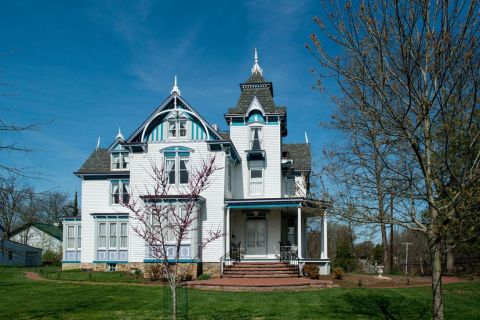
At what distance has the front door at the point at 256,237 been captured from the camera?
1093 inches

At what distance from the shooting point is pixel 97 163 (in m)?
31.3

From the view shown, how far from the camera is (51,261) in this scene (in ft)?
163

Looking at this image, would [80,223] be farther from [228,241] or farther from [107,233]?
[228,241]

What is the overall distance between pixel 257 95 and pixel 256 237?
855 centimetres

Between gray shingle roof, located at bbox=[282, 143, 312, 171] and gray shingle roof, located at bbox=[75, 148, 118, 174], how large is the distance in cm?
1168

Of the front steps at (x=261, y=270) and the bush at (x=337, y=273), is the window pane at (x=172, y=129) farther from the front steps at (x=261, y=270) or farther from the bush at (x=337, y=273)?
the bush at (x=337, y=273)

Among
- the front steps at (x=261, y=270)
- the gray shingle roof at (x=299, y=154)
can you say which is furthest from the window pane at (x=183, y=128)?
the gray shingle roof at (x=299, y=154)

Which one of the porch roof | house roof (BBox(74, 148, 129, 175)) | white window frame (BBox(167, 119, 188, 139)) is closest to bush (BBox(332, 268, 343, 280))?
the porch roof

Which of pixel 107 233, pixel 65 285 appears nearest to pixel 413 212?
pixel 65 285

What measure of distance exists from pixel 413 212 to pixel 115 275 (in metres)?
19.4

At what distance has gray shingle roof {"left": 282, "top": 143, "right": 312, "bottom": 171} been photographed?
102 feet

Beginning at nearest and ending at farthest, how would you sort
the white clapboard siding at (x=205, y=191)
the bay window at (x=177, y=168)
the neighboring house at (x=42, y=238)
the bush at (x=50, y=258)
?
the white clapboard siding at (x=205, y=191) < the bay window at (x=177, y=168) < the bush at (x=50, y=258) < the neighboring house at (x=42, y=238)

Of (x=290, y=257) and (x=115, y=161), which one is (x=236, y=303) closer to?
(x=290, y=257)

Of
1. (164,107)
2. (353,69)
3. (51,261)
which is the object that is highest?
(164,107)
